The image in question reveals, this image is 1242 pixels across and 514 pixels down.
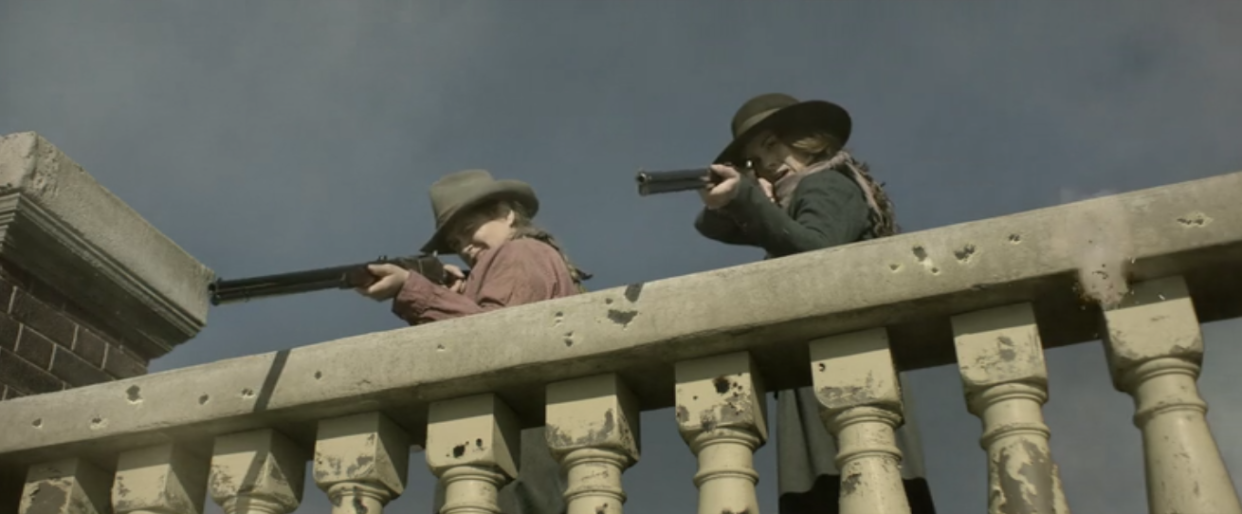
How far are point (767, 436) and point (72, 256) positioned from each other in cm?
227

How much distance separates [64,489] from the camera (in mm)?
3227

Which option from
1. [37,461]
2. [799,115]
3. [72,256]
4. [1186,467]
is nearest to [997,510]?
[1186,467]

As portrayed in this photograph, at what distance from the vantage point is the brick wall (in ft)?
12.4

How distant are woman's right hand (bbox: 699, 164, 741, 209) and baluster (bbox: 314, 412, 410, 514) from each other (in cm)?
94

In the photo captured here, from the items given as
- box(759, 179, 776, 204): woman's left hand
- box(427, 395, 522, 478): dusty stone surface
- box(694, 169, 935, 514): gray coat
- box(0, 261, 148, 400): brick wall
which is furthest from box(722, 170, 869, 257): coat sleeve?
box(0, 261, 148, 400): brick wall

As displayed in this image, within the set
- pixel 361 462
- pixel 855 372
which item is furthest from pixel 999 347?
pixel 361 462

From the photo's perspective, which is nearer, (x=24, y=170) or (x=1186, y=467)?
(x=1186, y=467)

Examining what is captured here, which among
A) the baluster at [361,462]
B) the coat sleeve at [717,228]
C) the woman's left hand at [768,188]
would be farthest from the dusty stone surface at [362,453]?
the woman's left hand at [768,188]

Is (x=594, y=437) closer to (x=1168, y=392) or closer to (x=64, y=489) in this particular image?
(x=1168, y=392)

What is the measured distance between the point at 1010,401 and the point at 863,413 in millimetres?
281

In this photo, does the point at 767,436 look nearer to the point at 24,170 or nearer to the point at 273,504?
the point at 273,504

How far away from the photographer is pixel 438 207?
445 cm

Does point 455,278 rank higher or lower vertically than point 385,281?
higher

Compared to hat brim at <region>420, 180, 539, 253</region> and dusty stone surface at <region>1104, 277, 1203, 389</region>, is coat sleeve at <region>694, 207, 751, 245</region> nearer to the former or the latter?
hat brim at <region>420, 180, 539, 253</region>
